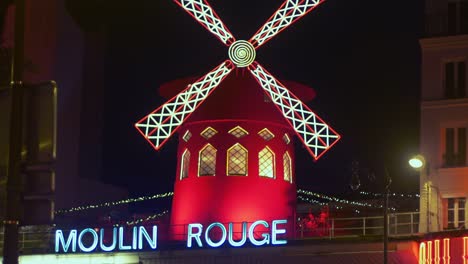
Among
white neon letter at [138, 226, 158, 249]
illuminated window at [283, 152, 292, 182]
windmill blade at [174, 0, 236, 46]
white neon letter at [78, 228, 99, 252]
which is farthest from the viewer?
illuminated window at [283, 152, 292, 182]

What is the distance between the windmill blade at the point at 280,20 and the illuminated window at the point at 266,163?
7.61ft

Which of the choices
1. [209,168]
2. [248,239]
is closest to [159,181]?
[209,168]

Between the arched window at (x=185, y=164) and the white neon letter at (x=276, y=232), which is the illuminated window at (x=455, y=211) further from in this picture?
the arched window at (x=185, y=164)

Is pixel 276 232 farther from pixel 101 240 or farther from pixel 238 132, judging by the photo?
pixel 101 240

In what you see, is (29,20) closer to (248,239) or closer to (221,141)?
(221,141)

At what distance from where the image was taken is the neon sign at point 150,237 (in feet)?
67.6

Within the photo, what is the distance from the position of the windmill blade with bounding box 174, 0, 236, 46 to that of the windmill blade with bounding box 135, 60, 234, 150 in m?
0.55

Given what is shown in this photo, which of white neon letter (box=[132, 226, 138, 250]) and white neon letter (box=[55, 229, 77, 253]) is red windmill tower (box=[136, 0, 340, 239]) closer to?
white neon letter (box=[132, 226, 138, 250])

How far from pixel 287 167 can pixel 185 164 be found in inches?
90.0

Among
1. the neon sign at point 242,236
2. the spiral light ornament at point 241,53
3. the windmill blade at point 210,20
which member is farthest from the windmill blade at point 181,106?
the neon sign at point 242,236

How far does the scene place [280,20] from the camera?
72.5ft

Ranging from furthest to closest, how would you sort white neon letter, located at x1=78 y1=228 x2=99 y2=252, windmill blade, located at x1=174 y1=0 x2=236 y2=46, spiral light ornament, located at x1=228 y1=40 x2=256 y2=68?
windmill blade, located at x1=174 y1=0 x2=236 y2=46, spiral light ornament, located at x1=228 y1=40 x2=256 y2=68, white neon letter, located at x1=78 y1=228 x2=99 y2=252

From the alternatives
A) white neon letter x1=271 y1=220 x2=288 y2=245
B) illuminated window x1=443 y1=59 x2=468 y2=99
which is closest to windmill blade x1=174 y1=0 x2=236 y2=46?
white neon letter x1=271 y1=220 x2=288 y2=245

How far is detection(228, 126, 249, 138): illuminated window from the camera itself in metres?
22.2
